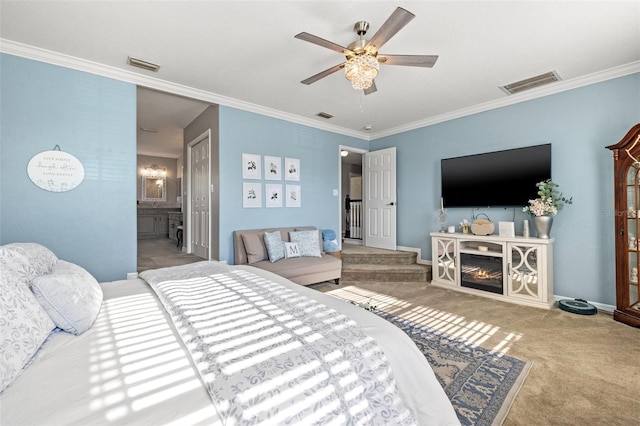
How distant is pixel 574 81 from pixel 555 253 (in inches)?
83.1

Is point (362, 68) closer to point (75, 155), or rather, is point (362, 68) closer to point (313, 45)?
point (313, 45)

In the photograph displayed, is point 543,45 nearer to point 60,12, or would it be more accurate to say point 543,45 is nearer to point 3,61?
point 60,12

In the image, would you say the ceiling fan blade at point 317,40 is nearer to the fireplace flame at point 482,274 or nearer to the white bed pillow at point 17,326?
the white bed pillow at point 17,326

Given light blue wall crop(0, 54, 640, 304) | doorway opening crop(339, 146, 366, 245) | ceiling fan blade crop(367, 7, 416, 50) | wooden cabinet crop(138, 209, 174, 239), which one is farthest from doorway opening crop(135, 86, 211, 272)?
doorway opening crop(339, 146, 366, 245)

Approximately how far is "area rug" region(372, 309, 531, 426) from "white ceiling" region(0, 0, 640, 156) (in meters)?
2.70

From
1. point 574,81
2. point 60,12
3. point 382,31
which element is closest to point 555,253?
point 574,81

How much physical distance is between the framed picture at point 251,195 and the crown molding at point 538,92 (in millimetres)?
2944

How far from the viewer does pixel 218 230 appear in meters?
4.03

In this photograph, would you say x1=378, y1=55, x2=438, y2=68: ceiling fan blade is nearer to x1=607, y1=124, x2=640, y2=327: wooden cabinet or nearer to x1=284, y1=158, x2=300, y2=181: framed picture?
x1=607, y1=124, x2=640, y2=327: wooden cabinet

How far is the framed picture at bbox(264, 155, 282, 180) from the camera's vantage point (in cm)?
445

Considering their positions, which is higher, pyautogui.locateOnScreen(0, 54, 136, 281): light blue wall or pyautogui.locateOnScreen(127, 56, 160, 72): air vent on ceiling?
pyautogui.locateOnScreen(127, 56, 160, 72): air vent on ceiling

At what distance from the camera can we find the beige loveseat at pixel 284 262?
373cm

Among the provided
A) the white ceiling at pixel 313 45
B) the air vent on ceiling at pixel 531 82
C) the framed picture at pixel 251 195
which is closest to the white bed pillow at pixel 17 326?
the white ceiling at pixel 313 45

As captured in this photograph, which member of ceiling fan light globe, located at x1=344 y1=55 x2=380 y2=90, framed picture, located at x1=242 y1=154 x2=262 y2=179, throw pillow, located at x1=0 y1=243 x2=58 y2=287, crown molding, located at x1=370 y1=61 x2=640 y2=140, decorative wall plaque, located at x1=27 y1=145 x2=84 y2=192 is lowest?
throw pillow, located at x1=0 y1=243 x2=58 y2=287
